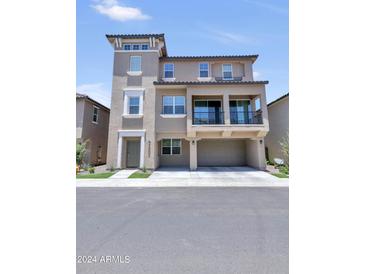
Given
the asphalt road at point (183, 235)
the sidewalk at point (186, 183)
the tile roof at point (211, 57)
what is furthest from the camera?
the tile roof at point (211, 57)

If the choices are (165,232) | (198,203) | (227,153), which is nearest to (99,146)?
(227,153)

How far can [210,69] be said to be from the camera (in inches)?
646

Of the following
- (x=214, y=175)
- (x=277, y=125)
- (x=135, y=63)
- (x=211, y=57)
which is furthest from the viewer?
(x=277, y=125)

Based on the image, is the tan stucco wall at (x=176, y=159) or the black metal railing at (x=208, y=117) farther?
the tan stucco wall at (x=176, y=159)

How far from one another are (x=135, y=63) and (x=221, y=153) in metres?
10.8

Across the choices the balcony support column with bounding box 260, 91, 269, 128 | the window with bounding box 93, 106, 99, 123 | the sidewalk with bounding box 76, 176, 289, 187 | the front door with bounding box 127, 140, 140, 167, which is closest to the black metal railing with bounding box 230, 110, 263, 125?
the balcony support column with bounding box 260, 91, 269, 128

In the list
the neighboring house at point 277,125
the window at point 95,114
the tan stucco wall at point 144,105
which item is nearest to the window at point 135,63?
the tan stucco wall at point 144,105

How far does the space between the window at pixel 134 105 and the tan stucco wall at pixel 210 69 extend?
10.8 ft

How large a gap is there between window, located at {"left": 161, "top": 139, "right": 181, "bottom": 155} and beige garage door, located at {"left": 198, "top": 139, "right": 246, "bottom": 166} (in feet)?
6.84

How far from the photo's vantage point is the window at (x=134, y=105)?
1462 centimetres

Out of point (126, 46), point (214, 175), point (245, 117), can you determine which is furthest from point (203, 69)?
point (214, 175)

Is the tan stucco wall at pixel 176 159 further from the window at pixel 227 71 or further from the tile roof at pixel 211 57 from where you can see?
the tile roof at pixel 211 57

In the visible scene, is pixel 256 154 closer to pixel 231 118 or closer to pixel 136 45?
pixel 231 118
